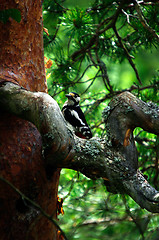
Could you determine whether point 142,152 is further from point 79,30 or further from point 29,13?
point 29,13

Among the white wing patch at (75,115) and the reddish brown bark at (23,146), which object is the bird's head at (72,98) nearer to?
the white wing patch at (75,115)

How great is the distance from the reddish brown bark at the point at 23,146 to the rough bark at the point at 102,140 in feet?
0.40

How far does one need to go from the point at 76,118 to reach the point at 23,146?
1.15 meters

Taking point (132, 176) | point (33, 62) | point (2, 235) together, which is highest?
point (33, 62)

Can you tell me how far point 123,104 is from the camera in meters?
1.71

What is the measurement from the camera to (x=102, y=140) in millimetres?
1762

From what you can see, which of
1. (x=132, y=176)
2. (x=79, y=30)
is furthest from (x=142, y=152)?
(x=132, y=176)

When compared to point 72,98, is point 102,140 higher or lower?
lower

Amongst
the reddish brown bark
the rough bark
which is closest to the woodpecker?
the reddish brown bark

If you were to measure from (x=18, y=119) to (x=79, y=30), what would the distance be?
3.70 feet

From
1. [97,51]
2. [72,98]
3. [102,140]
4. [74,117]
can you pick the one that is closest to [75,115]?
[74,117]

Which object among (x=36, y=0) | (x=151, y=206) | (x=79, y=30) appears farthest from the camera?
(x=79, y=30)

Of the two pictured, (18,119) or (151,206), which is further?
(18,119)

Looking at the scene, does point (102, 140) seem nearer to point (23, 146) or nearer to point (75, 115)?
point (23, 146)
